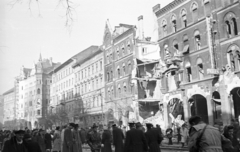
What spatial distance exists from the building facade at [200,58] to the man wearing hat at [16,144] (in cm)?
2304

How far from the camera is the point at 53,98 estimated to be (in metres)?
81.8

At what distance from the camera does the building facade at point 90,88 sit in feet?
179

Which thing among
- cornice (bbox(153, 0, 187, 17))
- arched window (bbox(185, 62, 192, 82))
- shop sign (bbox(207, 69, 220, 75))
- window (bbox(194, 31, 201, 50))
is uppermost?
cornice (bbox(153, 0, 187, 17))

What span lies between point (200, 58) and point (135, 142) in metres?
23.1

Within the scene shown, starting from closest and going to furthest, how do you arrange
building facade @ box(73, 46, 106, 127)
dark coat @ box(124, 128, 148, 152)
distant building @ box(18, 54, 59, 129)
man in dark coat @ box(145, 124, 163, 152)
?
1. dark coat @ box(124, 128, 148, 152)
2. man in dark coat @ box(145, 124, 163, 152)
3. building facade @ box(73, 46, 106, 127)
4. distant building @ box(18, 54, 59, 129)

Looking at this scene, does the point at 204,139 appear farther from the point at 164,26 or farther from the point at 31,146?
the point at 164,26

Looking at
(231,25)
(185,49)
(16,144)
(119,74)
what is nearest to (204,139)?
(16,144)

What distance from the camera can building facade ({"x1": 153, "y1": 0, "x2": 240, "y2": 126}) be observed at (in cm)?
2792

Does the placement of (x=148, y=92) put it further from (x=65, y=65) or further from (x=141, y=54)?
(x=65, y=65)

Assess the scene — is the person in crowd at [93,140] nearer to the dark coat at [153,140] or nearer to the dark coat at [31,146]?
the dark coat at [153,140]

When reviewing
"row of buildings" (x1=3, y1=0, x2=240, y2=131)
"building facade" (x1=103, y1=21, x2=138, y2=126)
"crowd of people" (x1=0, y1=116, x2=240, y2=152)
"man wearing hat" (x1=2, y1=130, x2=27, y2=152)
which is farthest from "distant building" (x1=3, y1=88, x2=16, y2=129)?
"man wearing hat" (x1=2, y1=130, x2=27, y2=152)

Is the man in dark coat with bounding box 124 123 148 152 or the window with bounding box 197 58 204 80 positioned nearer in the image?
the man in dark coat with bounding box 124 123 148 152

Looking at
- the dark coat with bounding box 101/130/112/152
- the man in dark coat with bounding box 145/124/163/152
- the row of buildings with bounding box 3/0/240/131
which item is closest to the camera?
the man in dark coat with bounding box 145/124/163/152

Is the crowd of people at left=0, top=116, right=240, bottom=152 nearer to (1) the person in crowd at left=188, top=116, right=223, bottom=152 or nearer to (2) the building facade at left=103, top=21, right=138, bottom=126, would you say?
(1) the person in crowd at left=188, top=116, right=223, bottom=152
